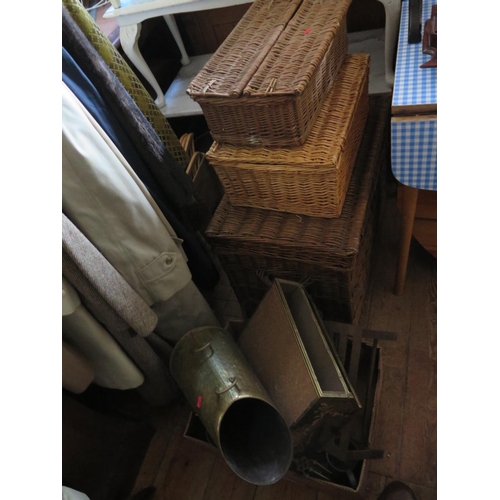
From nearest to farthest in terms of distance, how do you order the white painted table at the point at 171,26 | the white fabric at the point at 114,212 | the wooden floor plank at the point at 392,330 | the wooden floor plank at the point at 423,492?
the white fabric at the point at 114,212 → the wooden floor plank at the point at 423,492 → the wooden floor plank at the point at 392,330 → the white painted table at the point at 171,26

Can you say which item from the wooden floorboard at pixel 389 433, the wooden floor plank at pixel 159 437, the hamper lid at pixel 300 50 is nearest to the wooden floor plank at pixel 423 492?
the wooden floorboard at pixel 389 433

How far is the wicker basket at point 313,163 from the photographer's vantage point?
0.99m

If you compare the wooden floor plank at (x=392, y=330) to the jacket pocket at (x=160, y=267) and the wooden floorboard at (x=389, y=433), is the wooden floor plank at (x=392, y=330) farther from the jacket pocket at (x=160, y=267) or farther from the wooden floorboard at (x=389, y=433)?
the jacket pocket at (x=160, y=267)

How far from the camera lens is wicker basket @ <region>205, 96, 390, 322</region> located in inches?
43.3

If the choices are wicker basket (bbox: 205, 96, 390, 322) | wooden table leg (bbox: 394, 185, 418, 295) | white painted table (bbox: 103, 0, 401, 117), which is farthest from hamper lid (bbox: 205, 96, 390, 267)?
white painted table (bbox: 103, 0, 401, 117)

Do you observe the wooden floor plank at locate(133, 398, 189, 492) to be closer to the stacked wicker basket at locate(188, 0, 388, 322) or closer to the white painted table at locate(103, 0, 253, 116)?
the stacked wicker basket at locate(188, 0, 388, 322)

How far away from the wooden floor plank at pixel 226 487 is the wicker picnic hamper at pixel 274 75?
1.00m

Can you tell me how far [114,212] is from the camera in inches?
34.9

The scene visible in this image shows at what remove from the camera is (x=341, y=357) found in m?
1.10

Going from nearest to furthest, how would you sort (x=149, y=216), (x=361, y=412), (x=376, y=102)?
(x=149, y=216), (x=361, y=412), (x=376, y=102)

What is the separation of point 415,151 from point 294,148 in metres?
0.31

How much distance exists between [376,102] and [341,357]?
0.93 m
